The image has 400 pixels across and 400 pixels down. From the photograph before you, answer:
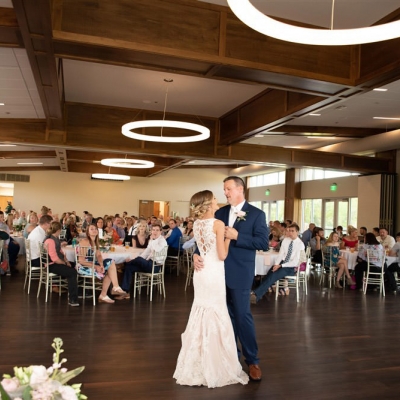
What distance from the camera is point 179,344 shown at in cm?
476

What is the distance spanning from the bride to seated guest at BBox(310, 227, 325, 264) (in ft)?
25.7

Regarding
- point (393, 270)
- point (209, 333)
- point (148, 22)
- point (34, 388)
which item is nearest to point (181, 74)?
point (148, 22)

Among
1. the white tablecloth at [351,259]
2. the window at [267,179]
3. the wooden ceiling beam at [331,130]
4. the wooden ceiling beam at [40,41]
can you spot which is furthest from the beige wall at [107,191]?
the wooden ceiling beam at [40,41]

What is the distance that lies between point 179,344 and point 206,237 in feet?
5.80

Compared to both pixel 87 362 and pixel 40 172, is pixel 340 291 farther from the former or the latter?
pixel 40 172

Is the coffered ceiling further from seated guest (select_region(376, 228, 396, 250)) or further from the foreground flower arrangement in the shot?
the foreground flower arrangement

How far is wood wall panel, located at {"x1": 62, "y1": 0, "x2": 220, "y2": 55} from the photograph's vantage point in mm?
4770

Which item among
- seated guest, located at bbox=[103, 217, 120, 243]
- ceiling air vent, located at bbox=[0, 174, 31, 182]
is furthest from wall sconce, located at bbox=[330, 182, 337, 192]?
ceiling air vent, located at bbox=[0, 174, 31, 182]

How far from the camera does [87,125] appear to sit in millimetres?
10062

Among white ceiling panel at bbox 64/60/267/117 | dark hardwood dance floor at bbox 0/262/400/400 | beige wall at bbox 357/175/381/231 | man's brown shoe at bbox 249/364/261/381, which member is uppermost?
white ceiling panel at bbox 64/60/267/117

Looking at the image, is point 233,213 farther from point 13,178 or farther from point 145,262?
point 13,178

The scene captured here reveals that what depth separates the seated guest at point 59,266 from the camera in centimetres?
651

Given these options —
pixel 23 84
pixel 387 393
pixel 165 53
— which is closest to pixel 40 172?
pixel 23 84

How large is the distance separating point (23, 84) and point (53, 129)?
238cm
